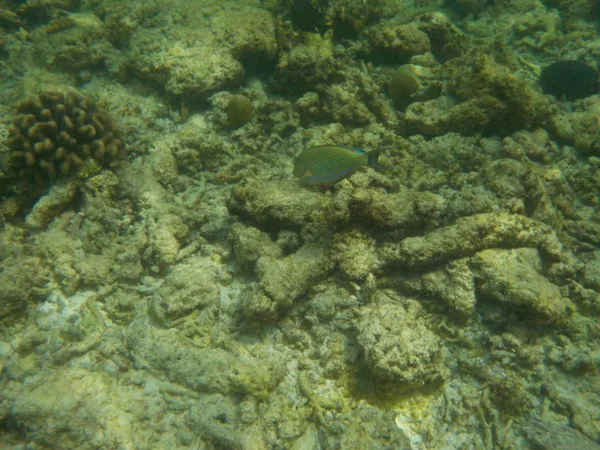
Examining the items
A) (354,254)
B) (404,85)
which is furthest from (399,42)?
(354,254)

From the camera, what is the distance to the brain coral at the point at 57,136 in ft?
13.4

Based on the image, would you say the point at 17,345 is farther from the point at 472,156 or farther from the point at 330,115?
the point at 472,156

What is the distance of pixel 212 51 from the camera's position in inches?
215

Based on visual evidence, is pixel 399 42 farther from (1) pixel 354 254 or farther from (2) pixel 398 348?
(2) pixel 398 348

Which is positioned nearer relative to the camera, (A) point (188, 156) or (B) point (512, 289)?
(B) point (512, 289)

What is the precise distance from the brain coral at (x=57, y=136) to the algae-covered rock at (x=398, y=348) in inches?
155

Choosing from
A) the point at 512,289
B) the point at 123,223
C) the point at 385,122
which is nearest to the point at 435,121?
the point at 385,122

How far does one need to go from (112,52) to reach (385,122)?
5.44 metres

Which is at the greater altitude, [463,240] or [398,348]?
[463,240]

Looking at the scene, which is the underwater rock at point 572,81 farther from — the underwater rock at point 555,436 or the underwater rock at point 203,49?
the underwater rock at point 555,436

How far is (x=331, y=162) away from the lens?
342 centimetres

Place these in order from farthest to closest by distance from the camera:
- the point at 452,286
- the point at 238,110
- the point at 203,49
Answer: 1. the point at 203,49
2. the point at 238,110
3. the point at 452,286

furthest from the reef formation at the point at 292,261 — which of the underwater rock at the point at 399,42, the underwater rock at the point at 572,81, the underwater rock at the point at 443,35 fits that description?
the underwater rock at the point at 443,35

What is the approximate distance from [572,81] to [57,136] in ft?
27.5
